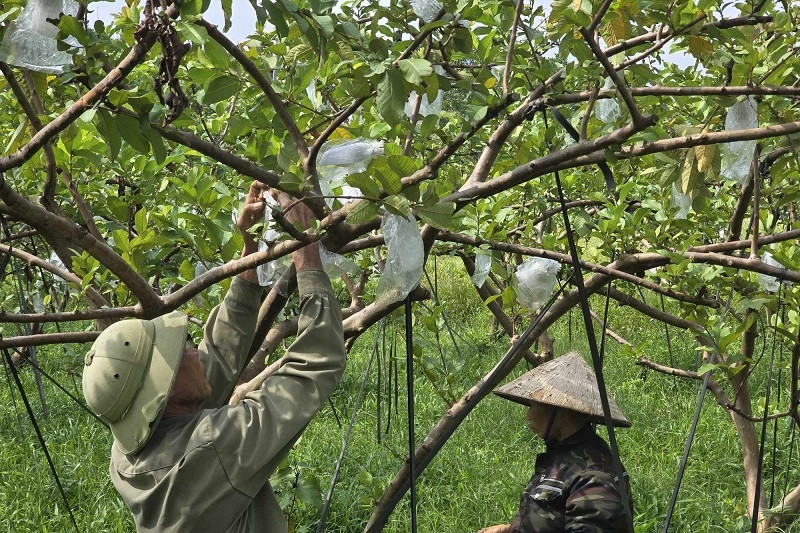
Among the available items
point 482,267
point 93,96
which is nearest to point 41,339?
point 93,96

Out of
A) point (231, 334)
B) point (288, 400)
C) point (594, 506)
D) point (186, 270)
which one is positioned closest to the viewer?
point (288, 400)

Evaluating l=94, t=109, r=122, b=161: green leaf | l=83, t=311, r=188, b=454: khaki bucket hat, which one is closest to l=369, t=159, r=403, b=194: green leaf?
l=94, t=109, r=122, b=161: green leaf

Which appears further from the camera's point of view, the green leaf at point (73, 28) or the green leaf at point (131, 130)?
the green leaf at point (131, 130)

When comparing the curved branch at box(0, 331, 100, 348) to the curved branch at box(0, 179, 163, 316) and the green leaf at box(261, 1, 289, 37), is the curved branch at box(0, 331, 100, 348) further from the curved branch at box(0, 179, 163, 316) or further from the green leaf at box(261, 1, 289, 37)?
the green leaf at box(261, 1, 289, 37)

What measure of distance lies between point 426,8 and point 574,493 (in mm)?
1351

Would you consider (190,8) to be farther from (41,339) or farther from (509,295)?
(509,295)

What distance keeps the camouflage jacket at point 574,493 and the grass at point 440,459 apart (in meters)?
0.35

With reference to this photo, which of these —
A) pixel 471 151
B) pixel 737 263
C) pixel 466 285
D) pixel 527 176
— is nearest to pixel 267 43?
pixel 527 176

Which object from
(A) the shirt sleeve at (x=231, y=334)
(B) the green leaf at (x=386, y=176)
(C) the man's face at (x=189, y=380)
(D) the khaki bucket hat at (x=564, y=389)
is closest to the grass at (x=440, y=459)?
(D) the khaki bucket hat at (x=564, y=389)

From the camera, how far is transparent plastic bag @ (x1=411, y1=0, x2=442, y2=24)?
1.43 m

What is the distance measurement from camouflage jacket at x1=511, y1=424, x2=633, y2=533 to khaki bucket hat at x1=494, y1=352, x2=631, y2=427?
0.10 metres

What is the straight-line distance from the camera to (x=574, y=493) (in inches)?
89.2

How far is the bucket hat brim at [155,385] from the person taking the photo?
147cm

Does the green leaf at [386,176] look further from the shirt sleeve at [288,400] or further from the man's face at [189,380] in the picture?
the man's face at [189,380]
